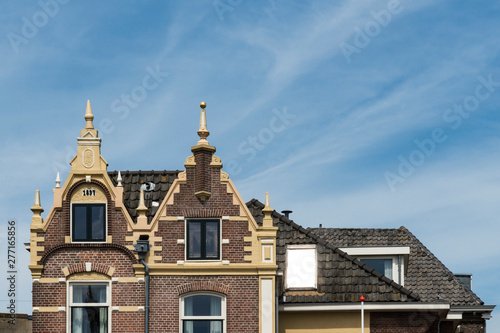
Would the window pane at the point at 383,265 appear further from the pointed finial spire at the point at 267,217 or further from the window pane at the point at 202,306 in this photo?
the window pane at the point at 202,306

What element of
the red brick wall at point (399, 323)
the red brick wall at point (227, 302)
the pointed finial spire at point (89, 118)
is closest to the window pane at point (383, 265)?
the red brick wall at point (399, 323)

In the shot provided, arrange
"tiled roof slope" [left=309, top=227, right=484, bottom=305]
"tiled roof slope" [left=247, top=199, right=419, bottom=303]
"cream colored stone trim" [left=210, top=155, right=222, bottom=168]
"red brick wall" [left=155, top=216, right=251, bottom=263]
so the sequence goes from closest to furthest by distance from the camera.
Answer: "red brick wall" [left=155, top=216, right=251, bottom=263], "cream colored stone trim" [left=210, top=155, right=222, bottom=168], "tiled roof slope" [left=247, top=199, right=419, bottom=303], "tiled roof slope" [left=309, top=227, right=484, bottom=305]

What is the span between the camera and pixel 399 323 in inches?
1308

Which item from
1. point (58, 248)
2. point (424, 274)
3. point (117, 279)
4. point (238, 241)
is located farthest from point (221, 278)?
point (424, 274)

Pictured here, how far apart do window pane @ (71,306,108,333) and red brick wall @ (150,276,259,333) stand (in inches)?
64.4

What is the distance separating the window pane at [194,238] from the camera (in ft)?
102

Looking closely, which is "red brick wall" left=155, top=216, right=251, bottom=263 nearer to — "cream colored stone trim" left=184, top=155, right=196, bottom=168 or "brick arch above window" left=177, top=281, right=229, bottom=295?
"brick arch above window" left=177, top=281, right=229, bottom=295

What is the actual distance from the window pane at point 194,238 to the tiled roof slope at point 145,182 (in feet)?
6.33

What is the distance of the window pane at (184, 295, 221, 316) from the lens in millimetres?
30703

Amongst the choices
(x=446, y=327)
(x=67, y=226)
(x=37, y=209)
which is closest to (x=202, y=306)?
(x=67, y=226)

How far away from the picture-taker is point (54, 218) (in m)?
31.2

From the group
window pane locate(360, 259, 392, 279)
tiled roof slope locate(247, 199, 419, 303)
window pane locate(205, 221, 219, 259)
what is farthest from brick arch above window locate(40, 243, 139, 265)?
window pane locate(360, 259, 392, 279)

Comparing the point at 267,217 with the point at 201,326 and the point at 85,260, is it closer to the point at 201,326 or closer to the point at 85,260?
the point at 201,326

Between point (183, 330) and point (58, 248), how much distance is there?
16.7ft
